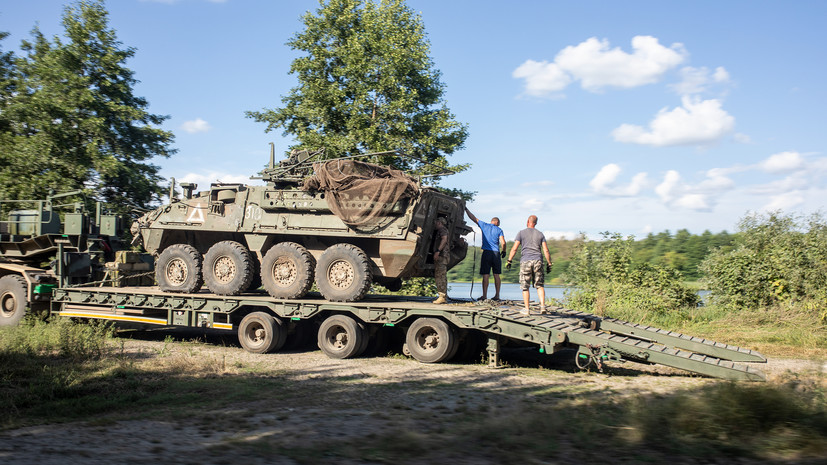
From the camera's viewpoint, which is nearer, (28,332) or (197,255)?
(28,332)

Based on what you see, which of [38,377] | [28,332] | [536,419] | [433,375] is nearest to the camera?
[536,419]

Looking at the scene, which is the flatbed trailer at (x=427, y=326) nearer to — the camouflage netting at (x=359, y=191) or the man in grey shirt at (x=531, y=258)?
the man in grey shirt at (x=531, y=258)

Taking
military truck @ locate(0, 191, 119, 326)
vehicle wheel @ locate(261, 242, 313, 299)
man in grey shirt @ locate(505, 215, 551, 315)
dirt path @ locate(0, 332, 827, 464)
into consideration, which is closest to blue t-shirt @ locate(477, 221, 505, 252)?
man in grey shirt @ locate(505, 215, 551, 315)

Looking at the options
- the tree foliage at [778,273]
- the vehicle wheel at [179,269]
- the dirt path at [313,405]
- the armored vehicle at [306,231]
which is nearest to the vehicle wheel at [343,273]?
the armored vehicle at [306,231]

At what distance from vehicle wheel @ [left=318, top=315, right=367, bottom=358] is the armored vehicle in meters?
0.48

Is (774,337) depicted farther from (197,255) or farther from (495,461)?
(197,255)

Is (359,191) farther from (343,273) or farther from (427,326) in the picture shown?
(427,326)

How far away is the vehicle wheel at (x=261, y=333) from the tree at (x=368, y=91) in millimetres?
10017

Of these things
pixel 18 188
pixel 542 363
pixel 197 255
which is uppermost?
pixel 18 188

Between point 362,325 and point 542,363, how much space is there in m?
3.34

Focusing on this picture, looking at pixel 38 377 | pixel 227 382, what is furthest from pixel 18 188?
pixel 227 382

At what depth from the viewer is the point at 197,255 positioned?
1330cm

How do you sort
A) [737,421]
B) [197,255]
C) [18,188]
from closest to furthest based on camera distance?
[737,421] < [197,255] < [18,188]

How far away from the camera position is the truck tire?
41.7 feet
